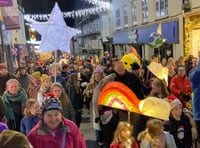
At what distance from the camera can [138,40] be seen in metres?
26.4

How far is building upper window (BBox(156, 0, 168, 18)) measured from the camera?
20222 millimetres

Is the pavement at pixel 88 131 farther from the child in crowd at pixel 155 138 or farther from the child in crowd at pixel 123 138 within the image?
the child in crowd at pixel 155 138

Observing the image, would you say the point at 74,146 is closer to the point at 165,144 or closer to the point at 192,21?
the point at 165,144

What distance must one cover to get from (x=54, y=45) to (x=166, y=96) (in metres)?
3.18

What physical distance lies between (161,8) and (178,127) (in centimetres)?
1657

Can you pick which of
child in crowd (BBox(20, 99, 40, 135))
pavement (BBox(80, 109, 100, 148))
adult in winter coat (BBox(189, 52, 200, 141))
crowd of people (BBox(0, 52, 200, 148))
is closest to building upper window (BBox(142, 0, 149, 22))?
pavement (BBox(80, 109, 100, 148))

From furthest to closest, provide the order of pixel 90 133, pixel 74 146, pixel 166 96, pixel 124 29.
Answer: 1. pixel 124 29
2. pixel 90 133
3. pixel 166 96
4. pixel 74 146

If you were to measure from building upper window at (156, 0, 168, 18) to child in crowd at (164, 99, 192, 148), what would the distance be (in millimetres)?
15377

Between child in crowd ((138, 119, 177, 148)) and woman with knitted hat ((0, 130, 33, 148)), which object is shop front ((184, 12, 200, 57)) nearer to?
child in crowd ((138, 119, 177, 148))

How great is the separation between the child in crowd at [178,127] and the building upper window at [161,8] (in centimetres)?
1538

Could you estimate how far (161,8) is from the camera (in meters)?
21.2

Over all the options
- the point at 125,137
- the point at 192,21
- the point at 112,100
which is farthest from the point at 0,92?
the point at 192,21

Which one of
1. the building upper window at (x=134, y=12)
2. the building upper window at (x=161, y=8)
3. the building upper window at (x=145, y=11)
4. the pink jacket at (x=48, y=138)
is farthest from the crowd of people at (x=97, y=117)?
the building upper window at (x=134, y=12)

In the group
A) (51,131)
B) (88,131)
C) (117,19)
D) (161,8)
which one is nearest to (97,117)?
(88,131)
